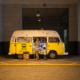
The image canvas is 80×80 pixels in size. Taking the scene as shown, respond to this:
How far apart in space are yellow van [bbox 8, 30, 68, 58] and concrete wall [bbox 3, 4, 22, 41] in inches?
203

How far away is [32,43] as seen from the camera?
2755 centimetres

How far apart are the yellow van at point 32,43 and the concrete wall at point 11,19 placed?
5148mm

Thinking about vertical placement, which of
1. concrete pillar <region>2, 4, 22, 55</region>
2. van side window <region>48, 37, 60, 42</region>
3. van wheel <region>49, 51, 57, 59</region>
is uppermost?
concrete pillar <region>2, 4, 22, 55</region>

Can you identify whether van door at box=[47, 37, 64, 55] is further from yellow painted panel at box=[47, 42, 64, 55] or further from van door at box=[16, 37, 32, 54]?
van door at box=[16, 37, 32, 54]

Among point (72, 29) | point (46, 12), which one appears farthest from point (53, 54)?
point (46, 12)

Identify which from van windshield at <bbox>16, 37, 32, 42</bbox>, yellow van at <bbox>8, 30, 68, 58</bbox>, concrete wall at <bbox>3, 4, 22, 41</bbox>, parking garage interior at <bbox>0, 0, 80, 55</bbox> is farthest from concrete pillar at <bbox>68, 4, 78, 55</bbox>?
van windshield at <bbox>16, 37, 32, 42</bbox>

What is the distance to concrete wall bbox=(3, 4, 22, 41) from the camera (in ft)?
109

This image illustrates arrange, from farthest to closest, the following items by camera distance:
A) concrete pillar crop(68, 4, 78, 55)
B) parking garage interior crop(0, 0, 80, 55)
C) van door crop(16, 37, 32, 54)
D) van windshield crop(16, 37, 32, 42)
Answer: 1. concrete pillar crop(68, 4, 78, 55)
2. parking garage interior crop(0, 0, 80, 55)
3. van windshield crop(16, 37, 32, 42)
4. van door crop(16, 37, 32, 54)

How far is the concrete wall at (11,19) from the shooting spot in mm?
33125

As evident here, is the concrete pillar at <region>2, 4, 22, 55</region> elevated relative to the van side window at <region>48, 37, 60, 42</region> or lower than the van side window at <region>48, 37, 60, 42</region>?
elevated

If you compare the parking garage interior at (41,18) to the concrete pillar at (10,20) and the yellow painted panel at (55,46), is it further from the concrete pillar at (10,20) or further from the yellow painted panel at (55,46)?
the yellow painted panel at (55,46)

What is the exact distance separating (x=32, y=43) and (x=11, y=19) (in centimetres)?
658

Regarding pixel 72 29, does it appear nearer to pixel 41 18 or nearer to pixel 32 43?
pixel 41 18

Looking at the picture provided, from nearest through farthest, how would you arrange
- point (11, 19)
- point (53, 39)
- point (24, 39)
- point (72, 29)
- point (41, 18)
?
1. point (24, 39)
2. point (53, 39)
3. point (11, 19)
4. point (72, 29)
5. point (41, 18)
